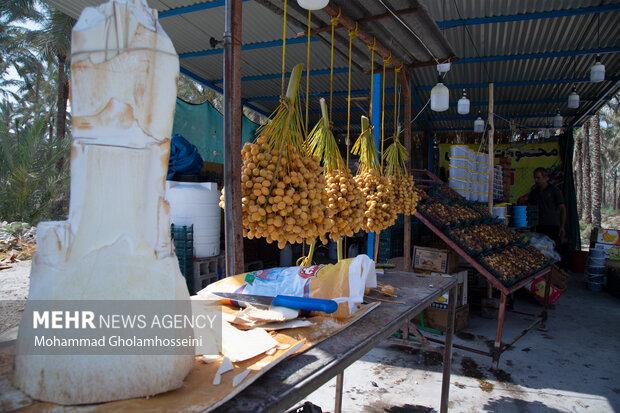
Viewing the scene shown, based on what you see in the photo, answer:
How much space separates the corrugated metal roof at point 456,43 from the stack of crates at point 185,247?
2.73 meters

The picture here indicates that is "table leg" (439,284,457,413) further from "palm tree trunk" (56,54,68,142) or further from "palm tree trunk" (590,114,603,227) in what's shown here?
"palm tree trunk" (590,114,603,227)

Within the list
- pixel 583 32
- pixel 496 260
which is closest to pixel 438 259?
pixel 496 260

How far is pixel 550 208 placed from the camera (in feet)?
27.2

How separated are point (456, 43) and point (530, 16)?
3.82ft

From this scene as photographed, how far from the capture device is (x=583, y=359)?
4352 mm

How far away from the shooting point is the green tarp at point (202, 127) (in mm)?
6773

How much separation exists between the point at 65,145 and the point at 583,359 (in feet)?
34.6

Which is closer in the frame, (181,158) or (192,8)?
(192,8)

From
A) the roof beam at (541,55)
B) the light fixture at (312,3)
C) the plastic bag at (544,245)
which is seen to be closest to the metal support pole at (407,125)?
the light fixture at (312,3)

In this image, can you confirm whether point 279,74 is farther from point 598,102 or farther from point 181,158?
point 598,102

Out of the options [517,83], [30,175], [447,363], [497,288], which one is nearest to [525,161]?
[517,83]

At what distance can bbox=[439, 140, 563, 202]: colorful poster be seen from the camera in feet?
33.9

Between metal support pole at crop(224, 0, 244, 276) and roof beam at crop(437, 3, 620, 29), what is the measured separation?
4.23 m

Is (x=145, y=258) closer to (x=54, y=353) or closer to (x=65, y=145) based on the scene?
(x=54, y=353)
